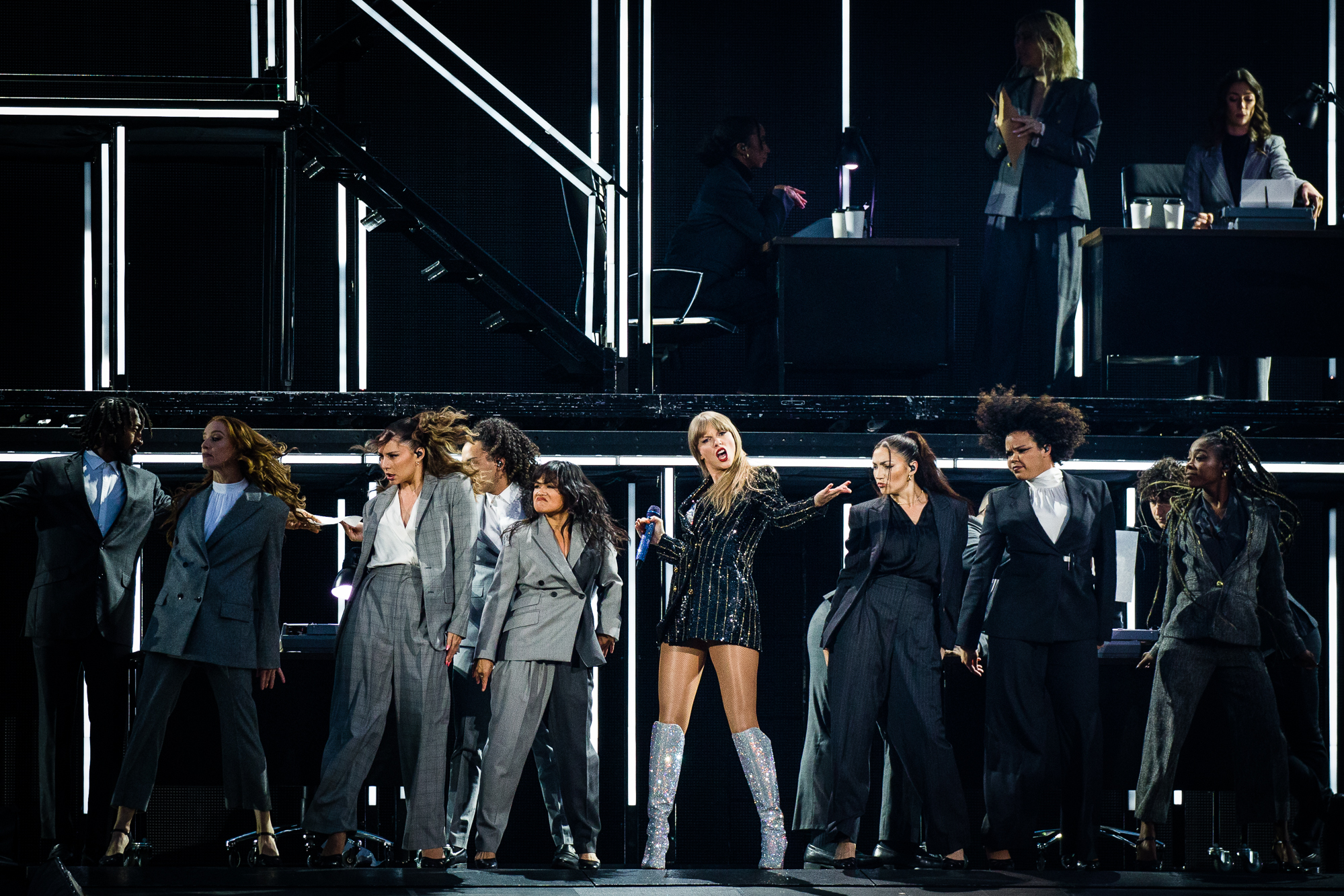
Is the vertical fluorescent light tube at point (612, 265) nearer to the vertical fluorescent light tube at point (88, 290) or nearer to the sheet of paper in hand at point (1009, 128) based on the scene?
the sheet of paper in hand at point (1009, 128)

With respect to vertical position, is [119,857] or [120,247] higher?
[120,247]

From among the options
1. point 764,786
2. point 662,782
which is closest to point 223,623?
point 662,782

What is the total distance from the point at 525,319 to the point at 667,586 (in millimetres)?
1545

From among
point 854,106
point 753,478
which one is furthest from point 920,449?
point 854,106

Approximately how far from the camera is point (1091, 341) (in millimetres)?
6809

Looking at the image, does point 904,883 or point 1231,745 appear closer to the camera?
point 904,883

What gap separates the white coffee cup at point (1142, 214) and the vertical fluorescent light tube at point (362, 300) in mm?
4229

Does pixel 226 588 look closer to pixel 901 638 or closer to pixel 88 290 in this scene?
pixel 901 638

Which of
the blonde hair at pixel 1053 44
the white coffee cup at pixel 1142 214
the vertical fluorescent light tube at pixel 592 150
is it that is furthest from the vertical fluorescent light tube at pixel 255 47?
the white coffee cup at pixel 1142 214

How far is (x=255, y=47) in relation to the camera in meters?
7.58

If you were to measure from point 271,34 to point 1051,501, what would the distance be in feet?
14.5

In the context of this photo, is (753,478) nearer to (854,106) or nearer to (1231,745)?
(1231,745)

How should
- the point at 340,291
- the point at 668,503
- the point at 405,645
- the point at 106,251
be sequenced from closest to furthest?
the point at 405,645, the point at 668,503, the point at 106,251, the point at 340,291

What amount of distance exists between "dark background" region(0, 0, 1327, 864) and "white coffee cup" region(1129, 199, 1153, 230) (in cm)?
181
